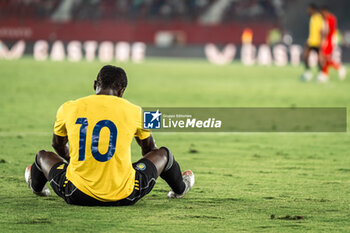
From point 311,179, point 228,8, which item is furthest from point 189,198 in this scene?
point 228,8

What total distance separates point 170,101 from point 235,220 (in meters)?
12.0

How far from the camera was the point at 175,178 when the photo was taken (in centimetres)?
698

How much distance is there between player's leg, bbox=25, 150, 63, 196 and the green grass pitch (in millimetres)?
107

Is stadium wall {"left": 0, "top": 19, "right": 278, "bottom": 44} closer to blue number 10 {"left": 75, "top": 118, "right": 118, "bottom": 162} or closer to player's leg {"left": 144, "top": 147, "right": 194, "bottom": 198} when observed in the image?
player's leg {"left": 144, "top": 147, "right": 194, "bottom": 198}

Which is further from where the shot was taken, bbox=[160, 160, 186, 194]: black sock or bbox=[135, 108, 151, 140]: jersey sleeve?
bbox=[160, 160, 186, 194]: black sock

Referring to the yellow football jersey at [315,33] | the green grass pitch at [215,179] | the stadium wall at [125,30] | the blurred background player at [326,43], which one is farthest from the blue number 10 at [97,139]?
the stadium wall at [125,30]

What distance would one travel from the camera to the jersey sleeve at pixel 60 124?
6.39 meters

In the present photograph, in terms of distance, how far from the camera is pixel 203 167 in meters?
9.40

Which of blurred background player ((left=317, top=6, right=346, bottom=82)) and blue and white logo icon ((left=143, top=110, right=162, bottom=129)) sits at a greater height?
blue and white logo icon ((left=143, top=110, right=162, bottom=129))

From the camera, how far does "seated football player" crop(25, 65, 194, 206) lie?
6.25 m

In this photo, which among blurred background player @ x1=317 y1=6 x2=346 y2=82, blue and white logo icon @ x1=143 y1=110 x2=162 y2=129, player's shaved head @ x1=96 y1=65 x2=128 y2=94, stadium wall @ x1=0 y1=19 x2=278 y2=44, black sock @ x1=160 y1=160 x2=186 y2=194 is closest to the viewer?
player's shaved head @ x1=96 y1=65 x2=128 y2=94

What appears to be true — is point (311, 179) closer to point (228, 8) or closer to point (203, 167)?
point (203, 167)

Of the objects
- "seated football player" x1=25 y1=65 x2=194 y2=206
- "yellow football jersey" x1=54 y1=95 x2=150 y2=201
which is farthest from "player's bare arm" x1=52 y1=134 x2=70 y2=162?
"yellow football jersey" x1=54 y1=95 x2=150 y2=201

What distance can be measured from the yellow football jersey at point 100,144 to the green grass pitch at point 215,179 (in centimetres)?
24
